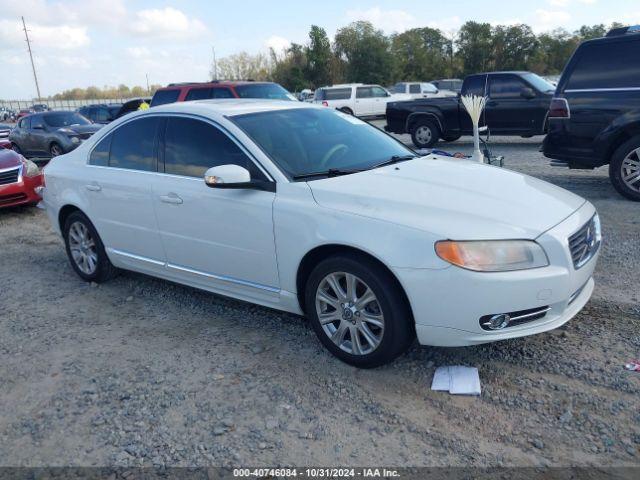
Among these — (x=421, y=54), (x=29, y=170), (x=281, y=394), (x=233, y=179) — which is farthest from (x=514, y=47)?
(x=281, y=394)

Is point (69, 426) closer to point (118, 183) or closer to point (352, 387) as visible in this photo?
point (352, 387)

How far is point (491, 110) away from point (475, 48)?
4795 centimetres

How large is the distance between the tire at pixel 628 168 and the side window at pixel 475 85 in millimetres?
6640

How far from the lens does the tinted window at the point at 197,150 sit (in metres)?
4.04

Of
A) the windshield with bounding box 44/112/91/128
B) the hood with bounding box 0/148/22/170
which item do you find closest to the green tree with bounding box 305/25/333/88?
the windshield with bounding box 44/112/91/128

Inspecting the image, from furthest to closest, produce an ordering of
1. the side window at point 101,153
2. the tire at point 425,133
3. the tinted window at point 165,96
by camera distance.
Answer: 1. the tire at point 425,133
2. the tinted window at point 165,96
3. the side window at point 101,153

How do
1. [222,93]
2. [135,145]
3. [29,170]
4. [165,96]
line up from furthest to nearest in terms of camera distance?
[165,96], [222,93], [29,170], [135,145]

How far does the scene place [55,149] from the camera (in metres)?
16.2

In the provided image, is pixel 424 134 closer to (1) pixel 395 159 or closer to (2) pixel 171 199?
(1) pixel 395 159

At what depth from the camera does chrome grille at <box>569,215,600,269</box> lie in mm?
3328

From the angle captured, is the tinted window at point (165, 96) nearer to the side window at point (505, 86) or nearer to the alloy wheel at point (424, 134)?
the alloy wheel at point (424, 134)

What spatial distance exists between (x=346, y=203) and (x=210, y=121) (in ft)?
4.66

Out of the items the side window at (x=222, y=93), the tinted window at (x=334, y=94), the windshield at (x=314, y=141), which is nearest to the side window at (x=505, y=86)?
the side window at (x=222, y=93)

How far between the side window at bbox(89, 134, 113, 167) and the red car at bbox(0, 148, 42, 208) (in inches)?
178
